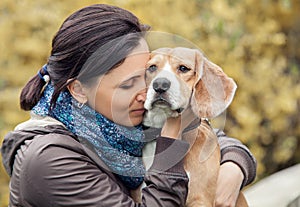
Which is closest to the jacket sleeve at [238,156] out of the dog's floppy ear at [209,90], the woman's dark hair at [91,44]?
the dog's floppy ear at [209,90]

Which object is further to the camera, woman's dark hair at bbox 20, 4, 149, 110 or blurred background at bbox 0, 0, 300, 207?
blurred background at bbox 0, 0, 300, 207

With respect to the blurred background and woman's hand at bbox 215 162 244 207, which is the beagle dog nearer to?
woman's hand at bbox 215 162 244 207

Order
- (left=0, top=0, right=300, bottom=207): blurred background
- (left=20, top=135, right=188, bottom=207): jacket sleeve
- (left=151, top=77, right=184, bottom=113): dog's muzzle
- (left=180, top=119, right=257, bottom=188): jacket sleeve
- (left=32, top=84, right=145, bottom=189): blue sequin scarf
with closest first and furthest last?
1. (left=20, top=135, right=188, bottom=207): jacket sleeve
2. (left=151, top=77, right=184, bottom=113): dog's muzzle
3. (left=32, top=84, right=145, bottom=189): blue sequin scarf
4. (left=180, top=119, right=257, bottom=188): jacket sleeve
5. (left=0, top=0, right=300, bottom=207): blurred background

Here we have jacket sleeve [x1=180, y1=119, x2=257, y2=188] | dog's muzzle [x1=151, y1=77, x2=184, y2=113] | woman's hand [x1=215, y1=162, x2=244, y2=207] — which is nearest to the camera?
dog's muzzle [x1=151, y1=77, x2=184, y2=113]

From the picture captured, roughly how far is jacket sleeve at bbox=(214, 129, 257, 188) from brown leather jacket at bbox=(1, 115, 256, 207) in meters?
0.41

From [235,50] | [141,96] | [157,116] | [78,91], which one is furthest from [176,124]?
[235,50]

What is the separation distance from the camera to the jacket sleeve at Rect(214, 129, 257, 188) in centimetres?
320

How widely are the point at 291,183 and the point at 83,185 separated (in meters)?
3.23

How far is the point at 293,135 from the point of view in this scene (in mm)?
7781

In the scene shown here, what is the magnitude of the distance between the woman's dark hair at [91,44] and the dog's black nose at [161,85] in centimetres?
18

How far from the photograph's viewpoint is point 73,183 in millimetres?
2734

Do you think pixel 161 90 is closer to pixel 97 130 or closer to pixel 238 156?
pixel 97 130

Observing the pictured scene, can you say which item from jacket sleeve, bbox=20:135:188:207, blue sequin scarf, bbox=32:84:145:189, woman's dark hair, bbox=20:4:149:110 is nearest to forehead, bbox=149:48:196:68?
woman's dark hair, bbox=20:4:149:110

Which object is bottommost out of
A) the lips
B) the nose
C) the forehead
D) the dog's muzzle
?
the lips
